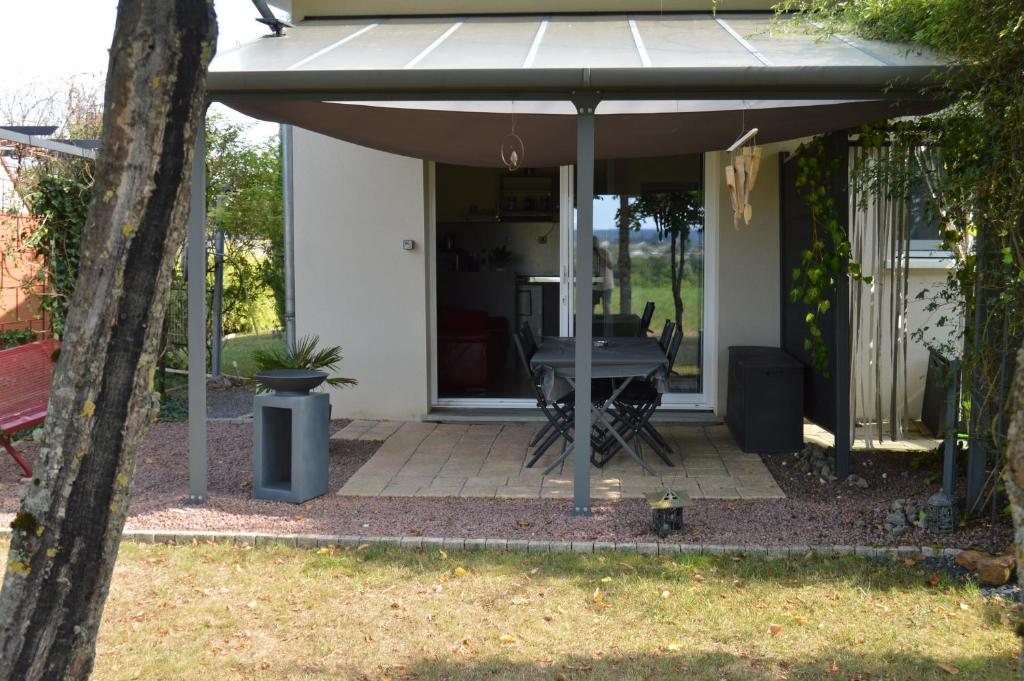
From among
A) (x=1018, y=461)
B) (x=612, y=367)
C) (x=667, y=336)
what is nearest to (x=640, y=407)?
(x=612, y=367)

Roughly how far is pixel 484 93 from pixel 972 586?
11.3 feet

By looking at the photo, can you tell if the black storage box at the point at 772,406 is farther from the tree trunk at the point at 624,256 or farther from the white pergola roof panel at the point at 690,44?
the white pergola roof panel at the point at 690,44

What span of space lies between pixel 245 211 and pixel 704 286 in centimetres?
546

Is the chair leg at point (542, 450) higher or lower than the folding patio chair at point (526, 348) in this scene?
lower

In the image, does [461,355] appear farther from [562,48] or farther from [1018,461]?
[1018,461]

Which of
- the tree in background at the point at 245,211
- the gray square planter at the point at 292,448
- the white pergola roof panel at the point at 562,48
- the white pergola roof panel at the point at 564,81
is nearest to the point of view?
the white pergola roof panel at the point at 564,81

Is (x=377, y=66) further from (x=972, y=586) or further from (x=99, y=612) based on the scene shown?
(x=972, y=586)

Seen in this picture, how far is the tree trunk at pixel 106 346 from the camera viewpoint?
2508 millimetres

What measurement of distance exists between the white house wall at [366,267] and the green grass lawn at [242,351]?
2.42m

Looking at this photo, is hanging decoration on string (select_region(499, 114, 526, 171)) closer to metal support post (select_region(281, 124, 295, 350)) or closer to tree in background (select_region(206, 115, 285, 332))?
metal support post (select_region(281, 124, 295, 350))

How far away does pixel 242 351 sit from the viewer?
13758 mm

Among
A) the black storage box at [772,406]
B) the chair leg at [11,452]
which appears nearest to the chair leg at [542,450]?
the black storage box at [772,406]

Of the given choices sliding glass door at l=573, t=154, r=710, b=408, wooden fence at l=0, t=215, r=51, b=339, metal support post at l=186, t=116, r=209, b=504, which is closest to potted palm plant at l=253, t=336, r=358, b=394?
metal support post at l=186, t=116, r=209, b=504

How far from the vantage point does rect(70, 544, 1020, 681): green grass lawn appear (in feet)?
11.9
